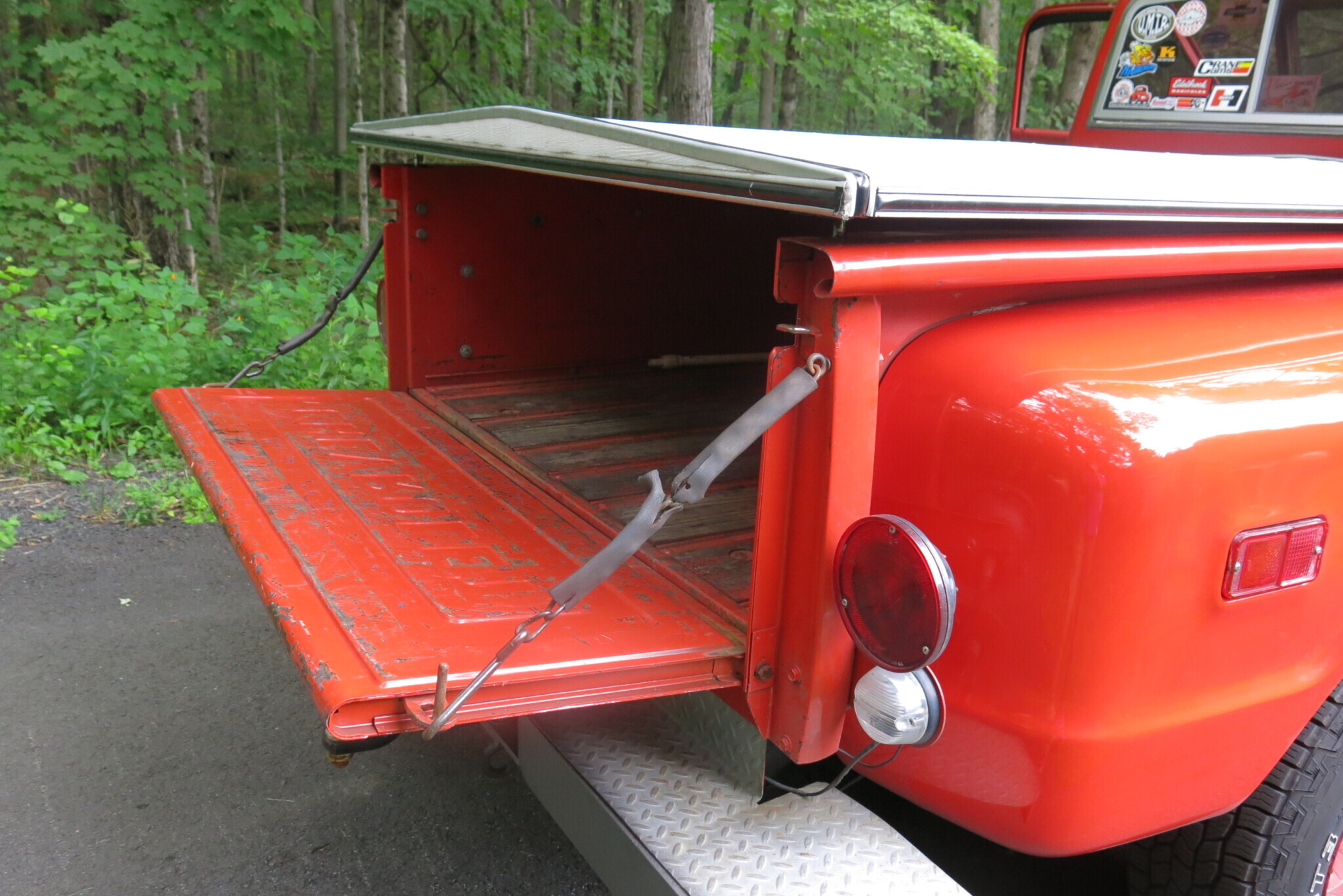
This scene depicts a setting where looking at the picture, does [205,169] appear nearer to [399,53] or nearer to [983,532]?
[399,53]

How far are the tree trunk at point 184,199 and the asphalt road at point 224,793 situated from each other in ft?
15.2

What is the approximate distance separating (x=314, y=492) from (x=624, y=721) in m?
0.88

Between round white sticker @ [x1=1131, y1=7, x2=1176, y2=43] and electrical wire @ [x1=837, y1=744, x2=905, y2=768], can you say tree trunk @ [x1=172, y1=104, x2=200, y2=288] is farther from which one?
electrical wire @ [x1=837, y1=744, x2=905, y2=768]

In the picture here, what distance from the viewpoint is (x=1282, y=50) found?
3.13 m

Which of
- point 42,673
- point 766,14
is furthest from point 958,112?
point 42,673

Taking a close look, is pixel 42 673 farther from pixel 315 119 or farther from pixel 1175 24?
pixel 315 119

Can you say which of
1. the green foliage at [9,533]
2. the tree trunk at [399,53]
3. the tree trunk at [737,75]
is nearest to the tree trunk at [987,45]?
the tree trunk at [737,75]

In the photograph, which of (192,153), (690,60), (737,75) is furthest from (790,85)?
(192,153)

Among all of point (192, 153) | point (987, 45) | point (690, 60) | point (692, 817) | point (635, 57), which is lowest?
point (692, 817)

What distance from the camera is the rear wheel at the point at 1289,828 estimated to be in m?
1.77

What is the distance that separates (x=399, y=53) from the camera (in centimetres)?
1061

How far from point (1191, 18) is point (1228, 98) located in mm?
341

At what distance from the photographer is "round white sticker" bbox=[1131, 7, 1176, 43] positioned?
348 centimetres

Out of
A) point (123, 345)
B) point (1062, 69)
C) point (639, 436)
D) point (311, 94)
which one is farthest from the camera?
point (311, 94)
